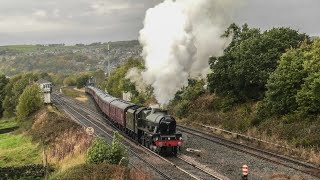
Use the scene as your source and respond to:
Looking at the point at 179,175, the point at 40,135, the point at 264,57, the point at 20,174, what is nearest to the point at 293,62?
the point at 264,57

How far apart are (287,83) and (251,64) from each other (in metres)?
6.82

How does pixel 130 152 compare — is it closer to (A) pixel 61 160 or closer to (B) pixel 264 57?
(A) pixel 61 160

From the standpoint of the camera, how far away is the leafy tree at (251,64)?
39.9 m

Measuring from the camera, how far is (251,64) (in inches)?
1587

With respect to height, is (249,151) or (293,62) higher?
(293,62)

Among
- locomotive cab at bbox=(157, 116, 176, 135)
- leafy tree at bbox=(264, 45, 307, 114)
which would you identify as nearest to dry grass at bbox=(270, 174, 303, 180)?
locomotive cab at bbox=(157, 116, 176, 135)

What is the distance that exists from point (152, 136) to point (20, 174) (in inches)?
362

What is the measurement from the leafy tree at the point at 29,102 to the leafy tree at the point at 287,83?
43.4 metres

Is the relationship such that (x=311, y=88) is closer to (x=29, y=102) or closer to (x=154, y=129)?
(x=154, y=129)

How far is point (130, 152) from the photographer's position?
32.0 metres

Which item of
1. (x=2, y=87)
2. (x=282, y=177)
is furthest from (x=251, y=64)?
(x=2, y=87)

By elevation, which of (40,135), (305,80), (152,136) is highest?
(305,80)

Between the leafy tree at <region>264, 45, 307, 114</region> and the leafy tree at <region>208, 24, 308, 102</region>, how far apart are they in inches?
137

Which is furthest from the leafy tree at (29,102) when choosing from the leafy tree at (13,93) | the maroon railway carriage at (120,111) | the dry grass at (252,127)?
the dry grass at (252,127)
